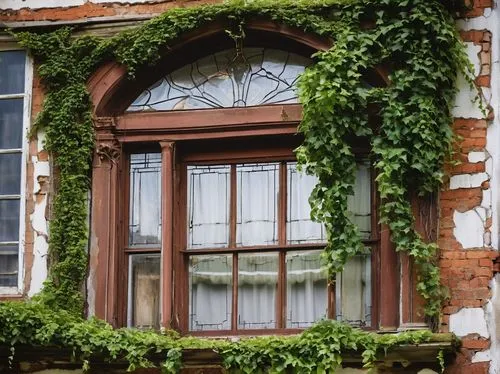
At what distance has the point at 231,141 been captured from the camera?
37.0ft

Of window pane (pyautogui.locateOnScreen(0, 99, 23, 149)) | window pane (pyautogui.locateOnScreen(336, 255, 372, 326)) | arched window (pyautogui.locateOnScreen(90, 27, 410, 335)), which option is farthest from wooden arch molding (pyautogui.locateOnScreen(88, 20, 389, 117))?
window pane (pyautogui.locateOnScreen(336, 255, 372, 326))

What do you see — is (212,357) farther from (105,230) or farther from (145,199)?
(145,199)

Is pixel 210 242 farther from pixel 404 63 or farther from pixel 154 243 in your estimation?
pixel 404 63

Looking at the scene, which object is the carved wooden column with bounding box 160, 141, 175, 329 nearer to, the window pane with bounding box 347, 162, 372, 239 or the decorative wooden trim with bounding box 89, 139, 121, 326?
the decorative wooden trim with bounding box 89, 139, 121, 326

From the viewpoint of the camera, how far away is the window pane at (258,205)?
36.6 ft

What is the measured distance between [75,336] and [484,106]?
3.57 m

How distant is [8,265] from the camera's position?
37.2 feet

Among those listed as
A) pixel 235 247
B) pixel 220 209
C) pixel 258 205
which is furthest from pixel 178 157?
pixel 235 247

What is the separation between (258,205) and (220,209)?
32cm

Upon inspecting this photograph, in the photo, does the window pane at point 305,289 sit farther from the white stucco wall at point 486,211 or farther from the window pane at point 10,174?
the window pane at point 10,174

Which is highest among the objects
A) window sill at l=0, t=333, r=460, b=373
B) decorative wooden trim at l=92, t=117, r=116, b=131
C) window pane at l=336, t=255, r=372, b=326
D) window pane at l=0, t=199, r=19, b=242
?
decorative wooden trim at l=92, t=117, r=116, b=131

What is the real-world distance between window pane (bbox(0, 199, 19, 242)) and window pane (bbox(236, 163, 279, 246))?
1.81m

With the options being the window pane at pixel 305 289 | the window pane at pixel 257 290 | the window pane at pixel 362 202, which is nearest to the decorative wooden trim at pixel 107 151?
the window pane at pixel 257 290

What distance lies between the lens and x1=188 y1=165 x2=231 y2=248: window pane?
11.3m
